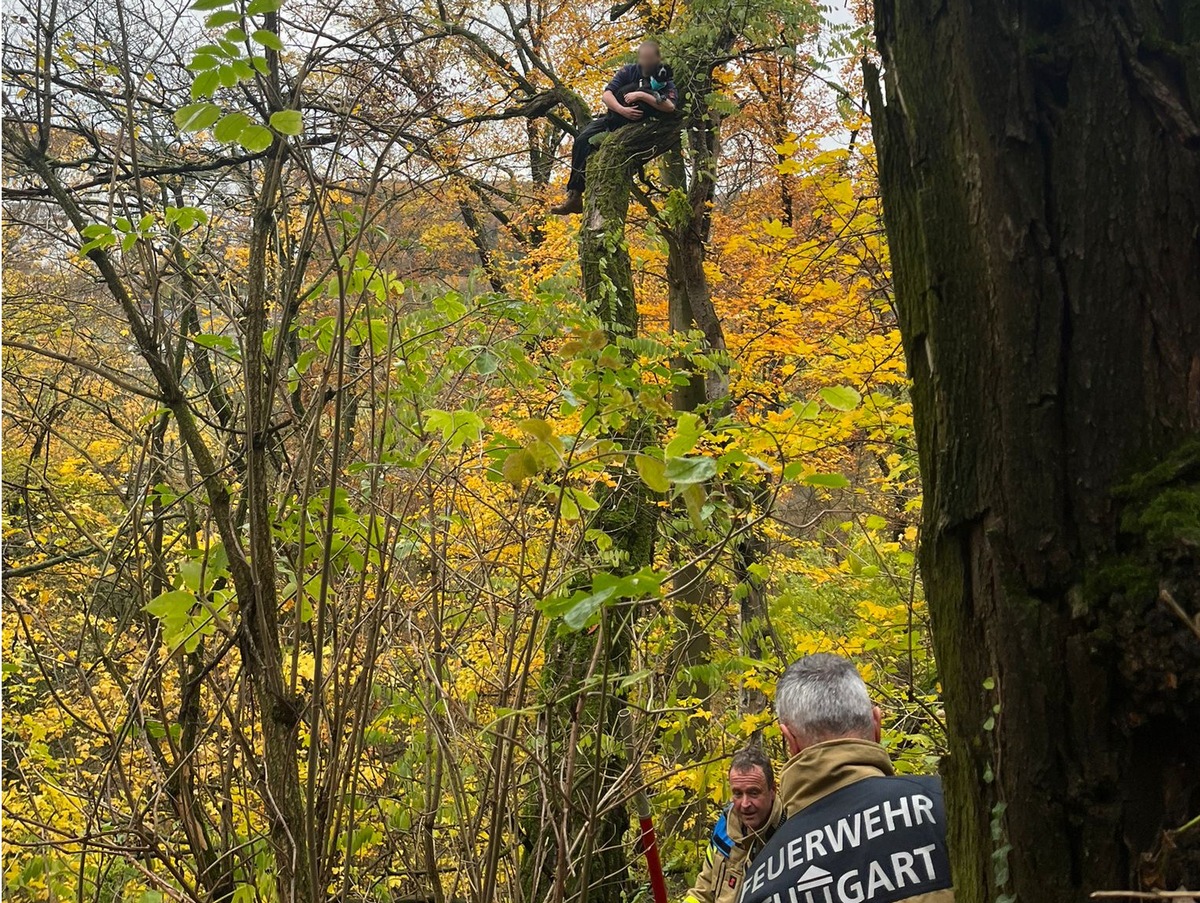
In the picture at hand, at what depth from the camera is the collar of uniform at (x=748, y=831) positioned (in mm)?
3525

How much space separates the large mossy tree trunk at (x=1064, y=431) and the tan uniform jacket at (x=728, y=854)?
269 cm

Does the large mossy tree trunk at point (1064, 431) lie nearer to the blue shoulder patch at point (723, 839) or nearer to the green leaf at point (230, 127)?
the green leaf at point (230, 127)

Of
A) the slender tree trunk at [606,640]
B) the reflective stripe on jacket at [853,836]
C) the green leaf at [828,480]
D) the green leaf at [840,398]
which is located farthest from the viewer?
the slender tree trunk at [606,640]

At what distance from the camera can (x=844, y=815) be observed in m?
2.05

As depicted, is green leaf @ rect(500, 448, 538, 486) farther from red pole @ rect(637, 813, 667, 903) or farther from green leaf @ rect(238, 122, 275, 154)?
red pole @ rect(637, 813, 667, 903)

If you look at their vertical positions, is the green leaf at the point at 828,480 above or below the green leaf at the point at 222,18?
below

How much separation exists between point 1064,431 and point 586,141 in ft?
23.0

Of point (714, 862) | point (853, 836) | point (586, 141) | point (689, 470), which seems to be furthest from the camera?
point (586, 141)

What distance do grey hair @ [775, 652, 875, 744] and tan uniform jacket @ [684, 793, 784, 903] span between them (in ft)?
4.42

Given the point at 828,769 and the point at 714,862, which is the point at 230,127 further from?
the point at 714,862

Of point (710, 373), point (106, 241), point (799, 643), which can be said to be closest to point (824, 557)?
point (710, 373)

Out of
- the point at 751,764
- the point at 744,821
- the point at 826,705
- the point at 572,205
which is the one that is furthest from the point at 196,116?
the point at 572,205

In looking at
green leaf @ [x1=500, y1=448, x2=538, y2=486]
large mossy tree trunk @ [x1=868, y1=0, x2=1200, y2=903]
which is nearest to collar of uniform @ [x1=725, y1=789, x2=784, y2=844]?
green leaf @ [x1=500, y1=448, x2=538, y2=486]

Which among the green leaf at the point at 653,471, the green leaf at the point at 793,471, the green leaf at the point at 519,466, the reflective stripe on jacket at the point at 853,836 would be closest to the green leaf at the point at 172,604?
the green leaf at the point at 519,466
